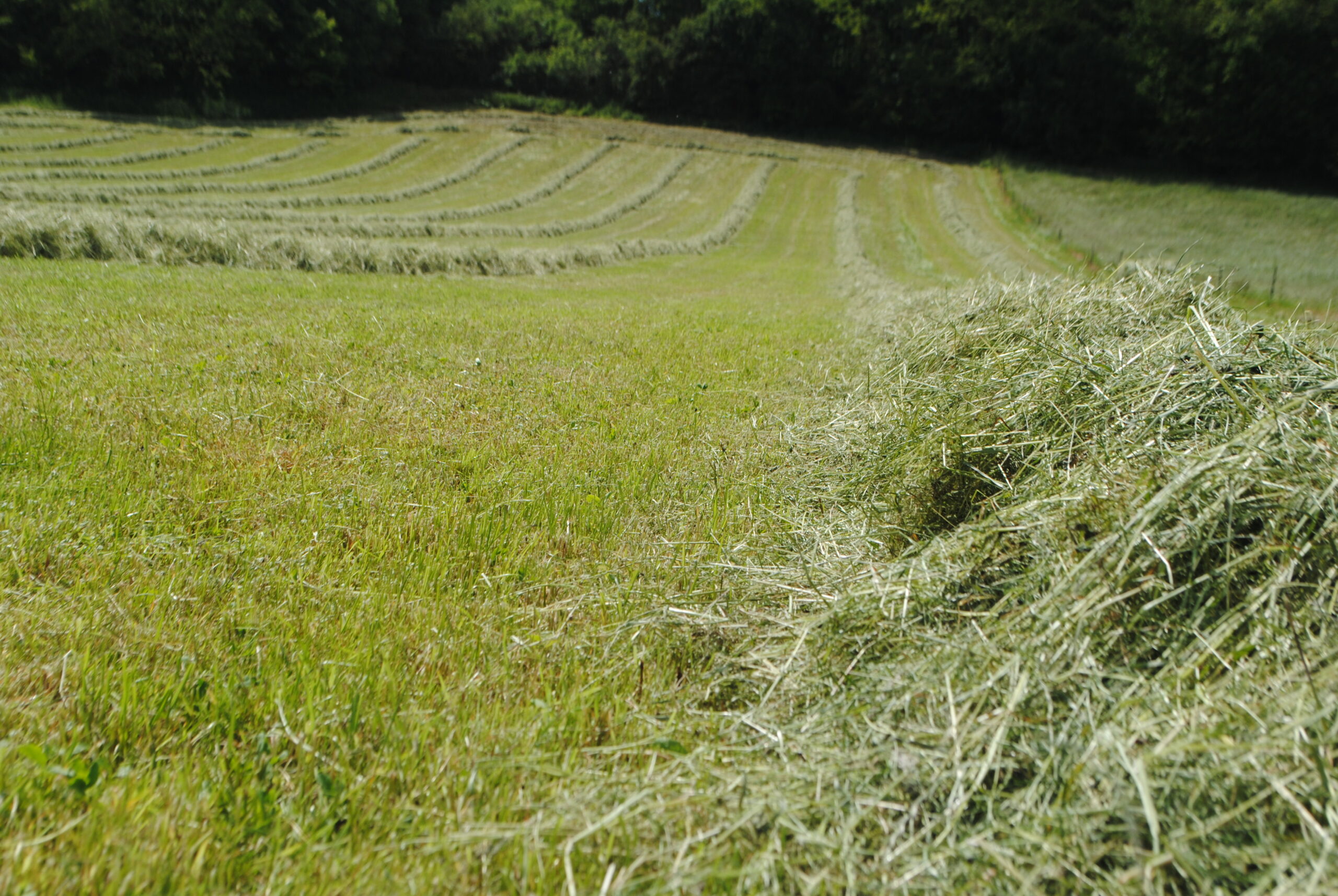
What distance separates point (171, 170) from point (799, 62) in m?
44.3

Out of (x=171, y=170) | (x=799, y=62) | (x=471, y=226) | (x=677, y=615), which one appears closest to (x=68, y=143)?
(x=171, y=170)

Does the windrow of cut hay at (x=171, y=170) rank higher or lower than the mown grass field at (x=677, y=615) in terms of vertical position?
lower

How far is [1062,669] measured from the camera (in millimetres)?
2062

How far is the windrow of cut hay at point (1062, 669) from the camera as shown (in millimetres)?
1642

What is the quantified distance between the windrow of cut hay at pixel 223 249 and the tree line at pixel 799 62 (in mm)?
36094

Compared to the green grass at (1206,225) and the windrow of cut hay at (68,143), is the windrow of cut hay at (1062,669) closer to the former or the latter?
the green grass at (1206,225)

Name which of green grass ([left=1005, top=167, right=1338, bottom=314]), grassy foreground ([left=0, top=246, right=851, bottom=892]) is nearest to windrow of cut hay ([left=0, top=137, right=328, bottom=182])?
grassy foreground ([left=0, top=246, right=851, bottom=892])

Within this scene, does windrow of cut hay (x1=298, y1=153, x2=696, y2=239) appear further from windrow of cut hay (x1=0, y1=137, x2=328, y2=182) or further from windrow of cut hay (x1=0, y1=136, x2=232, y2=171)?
windrow of cut hay (x1=0, y1=136, x2=232, y2=171)

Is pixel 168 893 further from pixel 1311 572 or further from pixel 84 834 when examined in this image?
pixel 1311 572

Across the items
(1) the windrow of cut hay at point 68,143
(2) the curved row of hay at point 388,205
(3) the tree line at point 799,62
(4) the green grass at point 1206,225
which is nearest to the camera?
(2) the curved row of hay at point 388,205

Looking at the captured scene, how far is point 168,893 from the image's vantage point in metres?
1.60

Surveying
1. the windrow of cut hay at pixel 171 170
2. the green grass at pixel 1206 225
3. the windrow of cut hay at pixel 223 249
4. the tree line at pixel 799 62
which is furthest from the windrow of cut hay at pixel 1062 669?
the tree line at pixel 799 62

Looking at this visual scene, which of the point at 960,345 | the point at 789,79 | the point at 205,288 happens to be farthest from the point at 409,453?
the point at 789,79

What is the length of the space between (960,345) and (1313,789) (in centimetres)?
386
